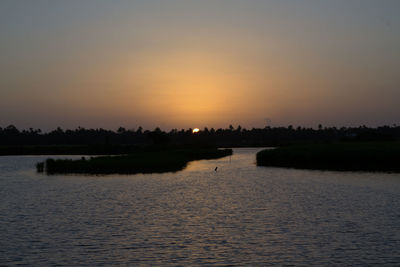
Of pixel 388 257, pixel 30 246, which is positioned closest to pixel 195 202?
pixel 30 246

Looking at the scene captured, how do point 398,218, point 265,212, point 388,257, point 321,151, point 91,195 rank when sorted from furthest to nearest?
point 321,151 → point 91,195 → point 265,212 → point 398,218 → point 388,257

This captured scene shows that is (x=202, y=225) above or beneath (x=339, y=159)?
beneath

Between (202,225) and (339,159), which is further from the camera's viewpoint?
(339,159)

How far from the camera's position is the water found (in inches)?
747

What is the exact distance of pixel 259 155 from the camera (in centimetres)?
7869

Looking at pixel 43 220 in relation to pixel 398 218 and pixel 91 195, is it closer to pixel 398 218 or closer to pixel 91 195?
pixel 91 195

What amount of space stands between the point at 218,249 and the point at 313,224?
304 inches

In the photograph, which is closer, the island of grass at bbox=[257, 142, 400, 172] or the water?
the water

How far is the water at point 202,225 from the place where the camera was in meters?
19.0

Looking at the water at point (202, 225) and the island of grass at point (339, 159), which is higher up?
the island of grass at point (339, 159)

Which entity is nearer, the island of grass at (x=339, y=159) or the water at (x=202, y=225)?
the water at (x=202, y=225)

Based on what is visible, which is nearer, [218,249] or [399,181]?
[218,249]

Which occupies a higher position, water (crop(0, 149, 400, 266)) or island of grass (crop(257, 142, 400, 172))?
island of grass (crop(257, 142, 400, 172))

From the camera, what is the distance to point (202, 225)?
2538 cm
